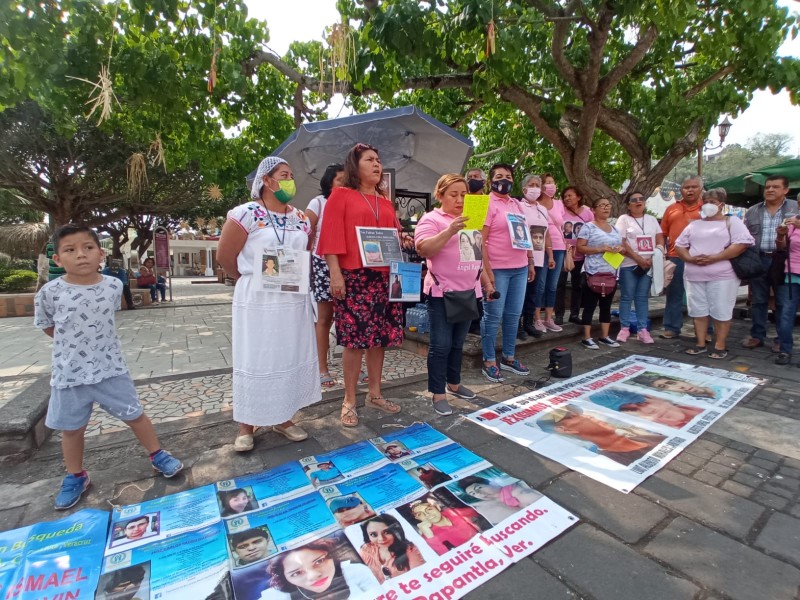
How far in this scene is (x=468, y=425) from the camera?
2936 mm

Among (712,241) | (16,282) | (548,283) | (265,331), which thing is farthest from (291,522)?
(16,282)

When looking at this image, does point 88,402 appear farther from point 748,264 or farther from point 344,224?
point 748,264

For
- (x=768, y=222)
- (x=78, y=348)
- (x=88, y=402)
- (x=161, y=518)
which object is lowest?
(x=161, y=518)

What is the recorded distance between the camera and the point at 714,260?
14.8ft

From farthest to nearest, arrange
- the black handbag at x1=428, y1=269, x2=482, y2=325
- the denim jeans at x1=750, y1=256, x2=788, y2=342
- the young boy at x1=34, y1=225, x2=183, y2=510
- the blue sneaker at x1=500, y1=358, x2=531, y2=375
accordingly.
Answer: the denim jeans at x1=750, y1=256, x2=788, y2=342, the blue sneaker at x1=500, y1=358, x2=531, y2=375, the black handbag at x1=428, y1=269, x2=482, y2=325, the young boy at x1=34, y1=225, x2=183, y2=510

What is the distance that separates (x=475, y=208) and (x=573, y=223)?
3.17m

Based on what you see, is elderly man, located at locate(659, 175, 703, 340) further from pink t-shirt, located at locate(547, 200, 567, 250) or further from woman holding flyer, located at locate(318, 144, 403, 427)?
woman holding flyer, located at locate(318, 144, 403, 427)

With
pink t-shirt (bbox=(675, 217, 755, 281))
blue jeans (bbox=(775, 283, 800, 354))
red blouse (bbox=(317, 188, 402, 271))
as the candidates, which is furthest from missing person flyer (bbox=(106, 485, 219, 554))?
blue jeans (bbox=(775, 283, 800, 354))

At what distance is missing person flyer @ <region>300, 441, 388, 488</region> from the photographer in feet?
7.39

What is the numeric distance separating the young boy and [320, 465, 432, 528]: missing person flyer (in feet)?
4.11

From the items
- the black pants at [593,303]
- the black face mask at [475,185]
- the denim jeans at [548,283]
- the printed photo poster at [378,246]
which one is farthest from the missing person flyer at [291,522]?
the black pants at [593,303]

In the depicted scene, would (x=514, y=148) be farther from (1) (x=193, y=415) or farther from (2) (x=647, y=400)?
(1) (x=193, y=415)

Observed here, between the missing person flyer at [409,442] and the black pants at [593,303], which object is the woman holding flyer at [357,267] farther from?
the black pants at [593,303]

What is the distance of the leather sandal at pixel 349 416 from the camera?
115 inches
